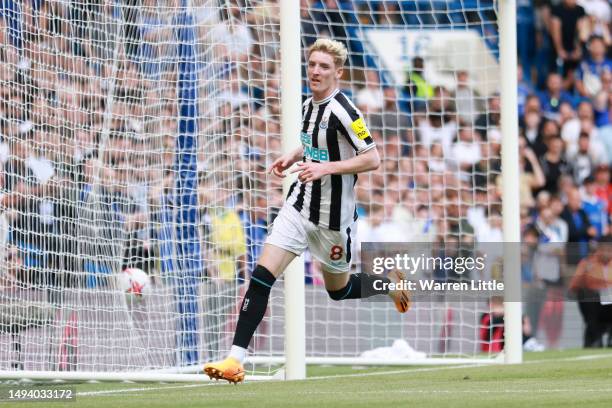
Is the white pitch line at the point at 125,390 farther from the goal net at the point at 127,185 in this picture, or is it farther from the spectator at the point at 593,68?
the spectator at the point at 593,68

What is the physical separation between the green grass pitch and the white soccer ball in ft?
2.87

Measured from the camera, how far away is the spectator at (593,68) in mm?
20109

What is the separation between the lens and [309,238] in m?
8.62

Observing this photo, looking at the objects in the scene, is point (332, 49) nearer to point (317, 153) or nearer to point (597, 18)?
point (317, 153)

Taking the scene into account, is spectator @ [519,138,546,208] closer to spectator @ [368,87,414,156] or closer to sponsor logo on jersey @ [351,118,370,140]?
spectator @ [368,87,414,156]

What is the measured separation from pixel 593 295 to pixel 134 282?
6.53 m

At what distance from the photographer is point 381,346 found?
1425 centimetres

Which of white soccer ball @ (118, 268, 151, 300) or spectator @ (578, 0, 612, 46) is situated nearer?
white soccer ball @ (118, 268, 151, 300)

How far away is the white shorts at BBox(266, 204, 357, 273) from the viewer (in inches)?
334

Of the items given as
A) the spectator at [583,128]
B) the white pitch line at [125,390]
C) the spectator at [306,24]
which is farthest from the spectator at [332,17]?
the white pitch line at [125,390]

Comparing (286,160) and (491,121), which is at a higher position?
(491,121)

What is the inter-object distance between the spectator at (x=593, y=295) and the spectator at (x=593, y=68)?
551cm

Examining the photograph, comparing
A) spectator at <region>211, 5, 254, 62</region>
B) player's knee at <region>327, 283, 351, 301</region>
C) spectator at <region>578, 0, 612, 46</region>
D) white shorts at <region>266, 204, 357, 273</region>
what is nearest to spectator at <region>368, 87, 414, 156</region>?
spectator at <region>211, 5, 254, 62</region>

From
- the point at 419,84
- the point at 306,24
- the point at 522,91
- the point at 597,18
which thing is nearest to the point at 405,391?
the point at 419,84
